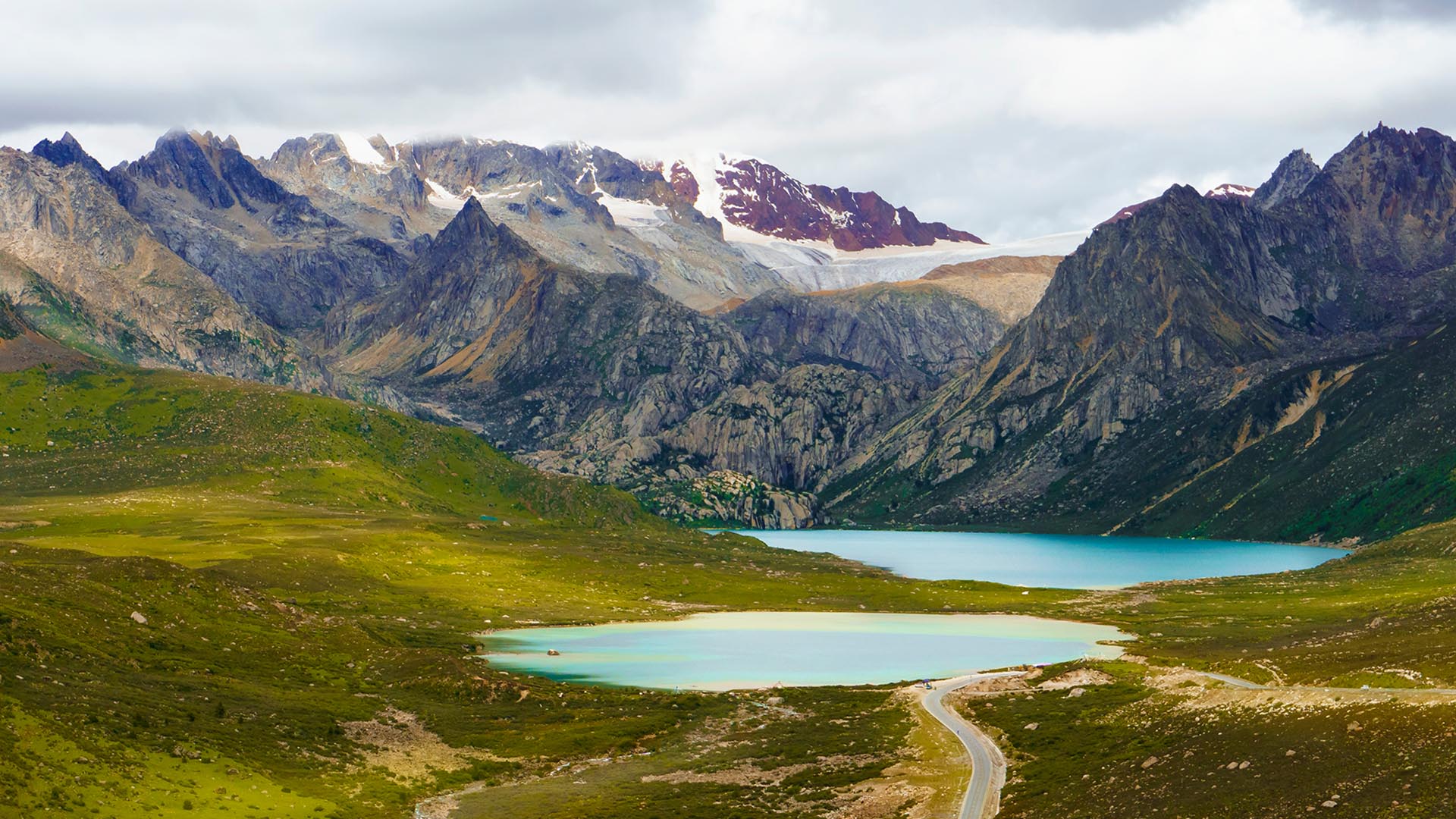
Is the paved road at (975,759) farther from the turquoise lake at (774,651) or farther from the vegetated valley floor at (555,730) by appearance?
the turquoise lake at (774,651)

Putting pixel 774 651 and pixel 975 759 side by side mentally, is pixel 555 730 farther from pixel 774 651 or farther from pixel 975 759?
→ pixel 774 651

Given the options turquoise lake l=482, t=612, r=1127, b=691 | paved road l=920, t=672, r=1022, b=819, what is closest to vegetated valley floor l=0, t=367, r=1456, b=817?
paved road l=920, t=672, r=1022, b=819

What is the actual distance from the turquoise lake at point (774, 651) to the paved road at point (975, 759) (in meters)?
19.4

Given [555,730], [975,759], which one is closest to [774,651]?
[555,730]

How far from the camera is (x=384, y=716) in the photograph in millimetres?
109625

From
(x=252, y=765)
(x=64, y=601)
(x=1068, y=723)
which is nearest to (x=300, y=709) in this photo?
(x=252, y=765)

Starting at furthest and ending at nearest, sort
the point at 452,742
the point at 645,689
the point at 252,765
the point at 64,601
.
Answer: the point at 645,689 → the point at 64,601 → the point at 452,742 → the point at 252,765

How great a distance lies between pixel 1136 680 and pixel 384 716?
206 feet

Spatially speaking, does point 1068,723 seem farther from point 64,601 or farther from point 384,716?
point 64,601

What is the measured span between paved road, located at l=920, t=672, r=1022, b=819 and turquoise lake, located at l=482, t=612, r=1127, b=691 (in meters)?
19.4

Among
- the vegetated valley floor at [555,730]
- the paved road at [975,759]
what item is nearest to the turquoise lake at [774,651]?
the vegetated valley floor at [555,730]

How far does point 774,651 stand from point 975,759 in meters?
73.1

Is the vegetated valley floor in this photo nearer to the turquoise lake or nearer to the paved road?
the paved road

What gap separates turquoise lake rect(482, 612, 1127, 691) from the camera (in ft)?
478
